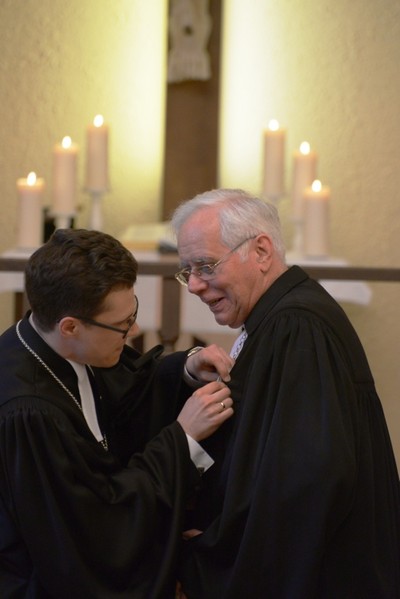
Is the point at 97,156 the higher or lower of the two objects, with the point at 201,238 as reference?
higher

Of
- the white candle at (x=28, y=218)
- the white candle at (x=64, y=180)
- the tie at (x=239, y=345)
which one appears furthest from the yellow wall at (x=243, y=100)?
the tie at (x=239, y=345)

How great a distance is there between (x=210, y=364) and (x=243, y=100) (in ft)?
13.7

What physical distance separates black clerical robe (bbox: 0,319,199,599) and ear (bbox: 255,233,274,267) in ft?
1.76

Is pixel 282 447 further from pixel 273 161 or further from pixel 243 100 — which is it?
pixel 243 100

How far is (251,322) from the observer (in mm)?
3111

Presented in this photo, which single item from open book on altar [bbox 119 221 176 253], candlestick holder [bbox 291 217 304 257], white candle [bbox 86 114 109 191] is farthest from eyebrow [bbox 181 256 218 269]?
white candle [bbox 86 114 109 191]

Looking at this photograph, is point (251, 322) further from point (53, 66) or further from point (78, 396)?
point (53, 66)

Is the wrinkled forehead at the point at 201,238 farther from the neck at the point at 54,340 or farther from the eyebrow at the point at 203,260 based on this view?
the neck at the point at 54,340

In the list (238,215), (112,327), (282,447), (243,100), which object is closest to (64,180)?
(243,100)

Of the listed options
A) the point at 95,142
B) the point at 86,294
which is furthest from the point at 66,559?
the point at 95,142

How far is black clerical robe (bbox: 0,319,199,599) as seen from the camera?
281 cm

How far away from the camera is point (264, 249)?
312 cm

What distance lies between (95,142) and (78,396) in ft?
10.3

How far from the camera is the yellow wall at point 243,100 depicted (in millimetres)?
6871
